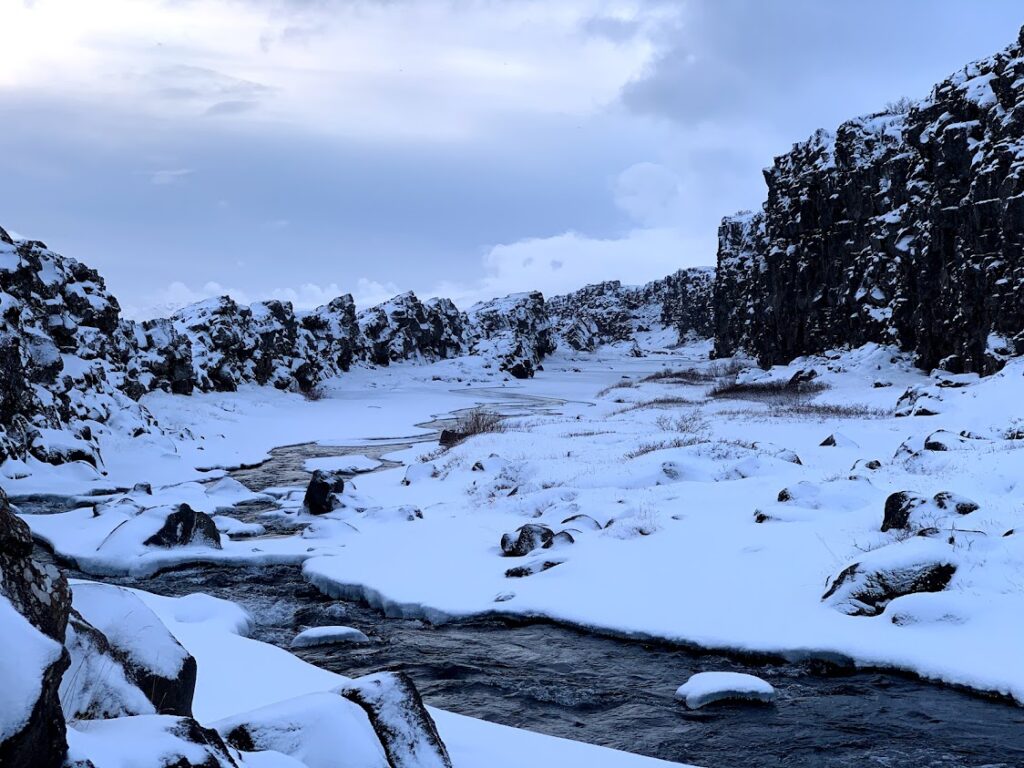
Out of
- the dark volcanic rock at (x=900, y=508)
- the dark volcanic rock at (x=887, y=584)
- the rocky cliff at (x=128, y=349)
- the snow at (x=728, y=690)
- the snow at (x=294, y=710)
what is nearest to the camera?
the snow at (x=294, y=710)

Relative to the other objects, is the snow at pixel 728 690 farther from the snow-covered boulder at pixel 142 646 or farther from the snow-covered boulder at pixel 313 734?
the snow-covered boulder at pixel 142 646

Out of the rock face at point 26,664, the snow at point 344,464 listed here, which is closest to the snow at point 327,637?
the rock face at point 26,664

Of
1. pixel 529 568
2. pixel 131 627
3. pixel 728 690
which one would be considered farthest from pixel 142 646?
pixel 529 568

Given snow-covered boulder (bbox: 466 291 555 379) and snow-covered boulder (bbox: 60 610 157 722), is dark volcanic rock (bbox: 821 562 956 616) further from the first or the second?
snow-covered boulder (bbox: 466 291 555 379)

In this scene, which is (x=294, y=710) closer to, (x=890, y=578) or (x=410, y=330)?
(x=890, y=578)

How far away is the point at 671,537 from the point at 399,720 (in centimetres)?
948

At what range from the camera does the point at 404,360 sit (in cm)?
10275

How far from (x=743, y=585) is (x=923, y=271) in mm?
46829

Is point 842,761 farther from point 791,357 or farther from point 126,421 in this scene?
point 791,357

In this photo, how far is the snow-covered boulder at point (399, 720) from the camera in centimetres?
556

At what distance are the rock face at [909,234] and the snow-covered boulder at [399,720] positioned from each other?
139 ft

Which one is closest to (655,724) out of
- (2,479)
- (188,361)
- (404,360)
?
(2,479)

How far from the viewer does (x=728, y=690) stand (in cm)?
848

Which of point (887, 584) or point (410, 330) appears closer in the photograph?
point (887, 584)
